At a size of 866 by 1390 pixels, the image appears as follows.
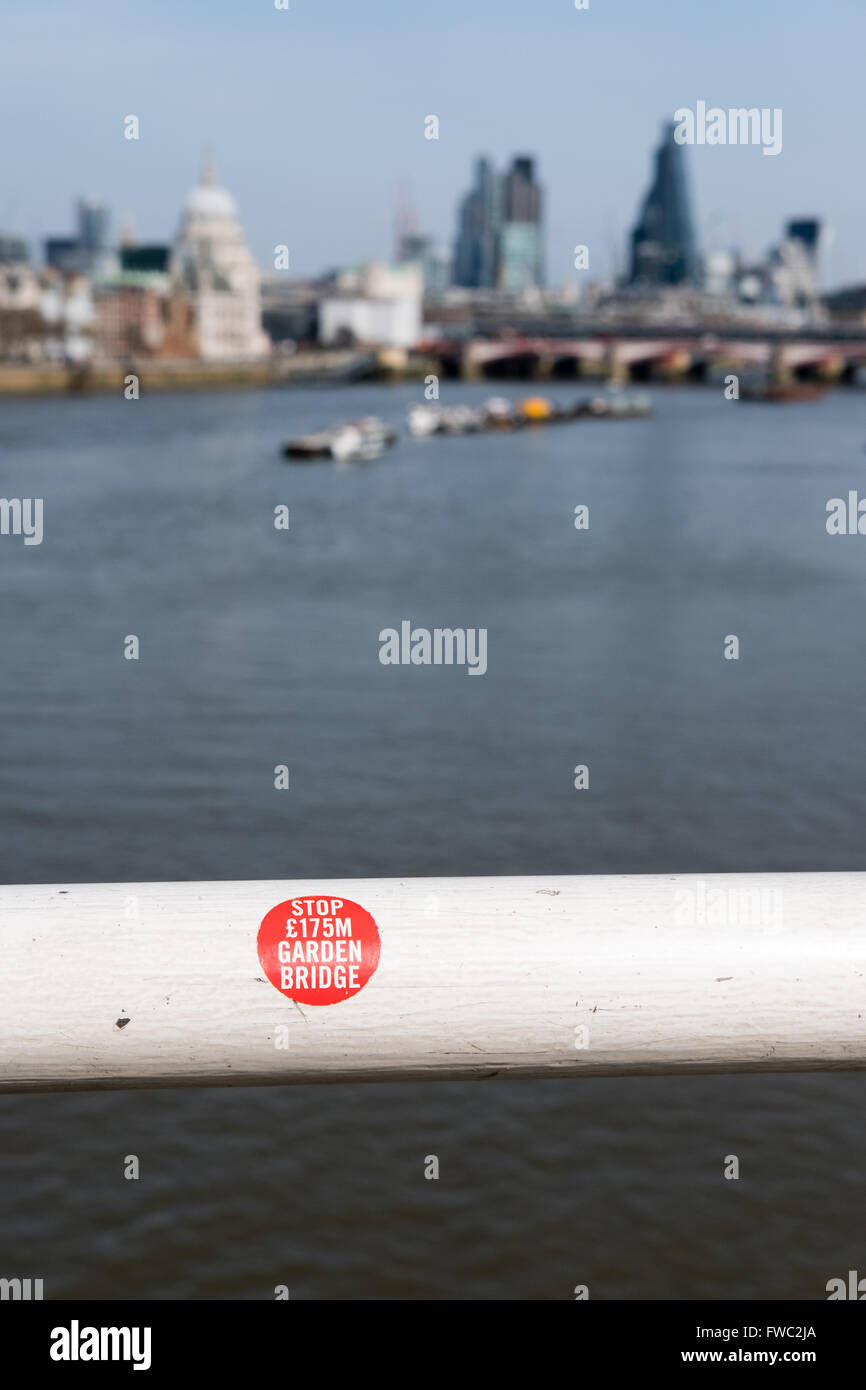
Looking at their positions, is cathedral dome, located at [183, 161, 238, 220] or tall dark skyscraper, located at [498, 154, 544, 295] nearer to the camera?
cathedral dome, located at [183, 161, 238, 220]

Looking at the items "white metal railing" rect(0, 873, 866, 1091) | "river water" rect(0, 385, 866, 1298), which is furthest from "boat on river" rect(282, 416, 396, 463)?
"white metal railing" rect(0, 873, 866, 1091)

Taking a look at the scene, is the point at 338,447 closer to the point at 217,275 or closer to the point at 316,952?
the point at 316,952

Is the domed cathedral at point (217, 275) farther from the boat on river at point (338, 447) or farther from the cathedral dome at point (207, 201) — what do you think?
the boat on river at point (338, 447)

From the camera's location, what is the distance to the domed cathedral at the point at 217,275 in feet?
274

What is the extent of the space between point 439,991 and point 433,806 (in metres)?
5.85

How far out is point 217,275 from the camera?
87750mm

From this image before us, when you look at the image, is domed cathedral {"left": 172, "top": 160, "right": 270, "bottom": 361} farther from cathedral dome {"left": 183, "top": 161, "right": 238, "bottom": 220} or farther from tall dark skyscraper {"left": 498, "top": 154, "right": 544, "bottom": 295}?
tall dark skyscraper {"left": 498, "top": 154, "right": 544, "bottom": 295}

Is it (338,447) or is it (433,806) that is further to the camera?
(338,447)

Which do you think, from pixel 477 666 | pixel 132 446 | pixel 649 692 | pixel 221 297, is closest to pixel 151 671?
pixel 477 666

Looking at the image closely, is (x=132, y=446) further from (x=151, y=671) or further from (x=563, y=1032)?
(x=563, y=1032)

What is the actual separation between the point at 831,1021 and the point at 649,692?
870cm

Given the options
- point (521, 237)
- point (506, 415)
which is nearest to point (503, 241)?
point (521, 237)

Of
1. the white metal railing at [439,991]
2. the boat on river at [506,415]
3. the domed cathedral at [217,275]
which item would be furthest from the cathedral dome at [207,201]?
the white metal railing at [439,991]

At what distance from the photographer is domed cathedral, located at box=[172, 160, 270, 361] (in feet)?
274
